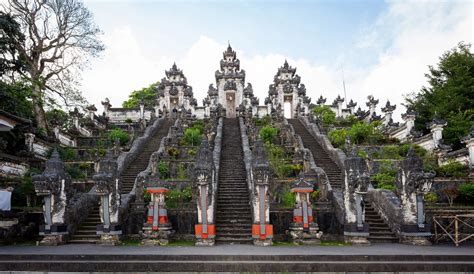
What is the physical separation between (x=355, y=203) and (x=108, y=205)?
7.79 metres

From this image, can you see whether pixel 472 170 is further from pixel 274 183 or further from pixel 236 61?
pixel 236 61

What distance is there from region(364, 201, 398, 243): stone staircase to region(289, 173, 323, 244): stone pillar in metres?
1.88

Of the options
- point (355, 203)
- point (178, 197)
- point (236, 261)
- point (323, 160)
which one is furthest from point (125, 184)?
point (323, 160)

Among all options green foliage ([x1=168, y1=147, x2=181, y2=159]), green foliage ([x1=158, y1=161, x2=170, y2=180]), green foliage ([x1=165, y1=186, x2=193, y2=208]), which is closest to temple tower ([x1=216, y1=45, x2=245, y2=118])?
green foliage ([x1=168, y1=147, x2=181, y2=159])

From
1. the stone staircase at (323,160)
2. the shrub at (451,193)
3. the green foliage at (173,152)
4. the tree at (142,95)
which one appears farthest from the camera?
the tree at (142,95)

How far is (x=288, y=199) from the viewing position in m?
14.4

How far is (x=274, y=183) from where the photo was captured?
621 inches

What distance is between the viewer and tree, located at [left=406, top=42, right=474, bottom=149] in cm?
2412

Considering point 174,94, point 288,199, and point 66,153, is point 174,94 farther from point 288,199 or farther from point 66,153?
point 288,199

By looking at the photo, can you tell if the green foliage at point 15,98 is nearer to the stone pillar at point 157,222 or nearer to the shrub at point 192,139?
the shrub at point 192,139

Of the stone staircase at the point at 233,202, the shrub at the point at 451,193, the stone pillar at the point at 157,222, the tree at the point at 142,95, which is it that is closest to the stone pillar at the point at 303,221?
the stone staircase at the point at 233,202

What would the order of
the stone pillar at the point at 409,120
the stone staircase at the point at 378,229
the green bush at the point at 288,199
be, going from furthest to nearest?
the stone pillar at the point at 409,120 → the green bush at the point at 288,199 → the stone staircase at the point at 378,229

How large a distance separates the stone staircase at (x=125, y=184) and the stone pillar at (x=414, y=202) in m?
9.83

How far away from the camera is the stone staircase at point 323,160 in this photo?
1731cm
